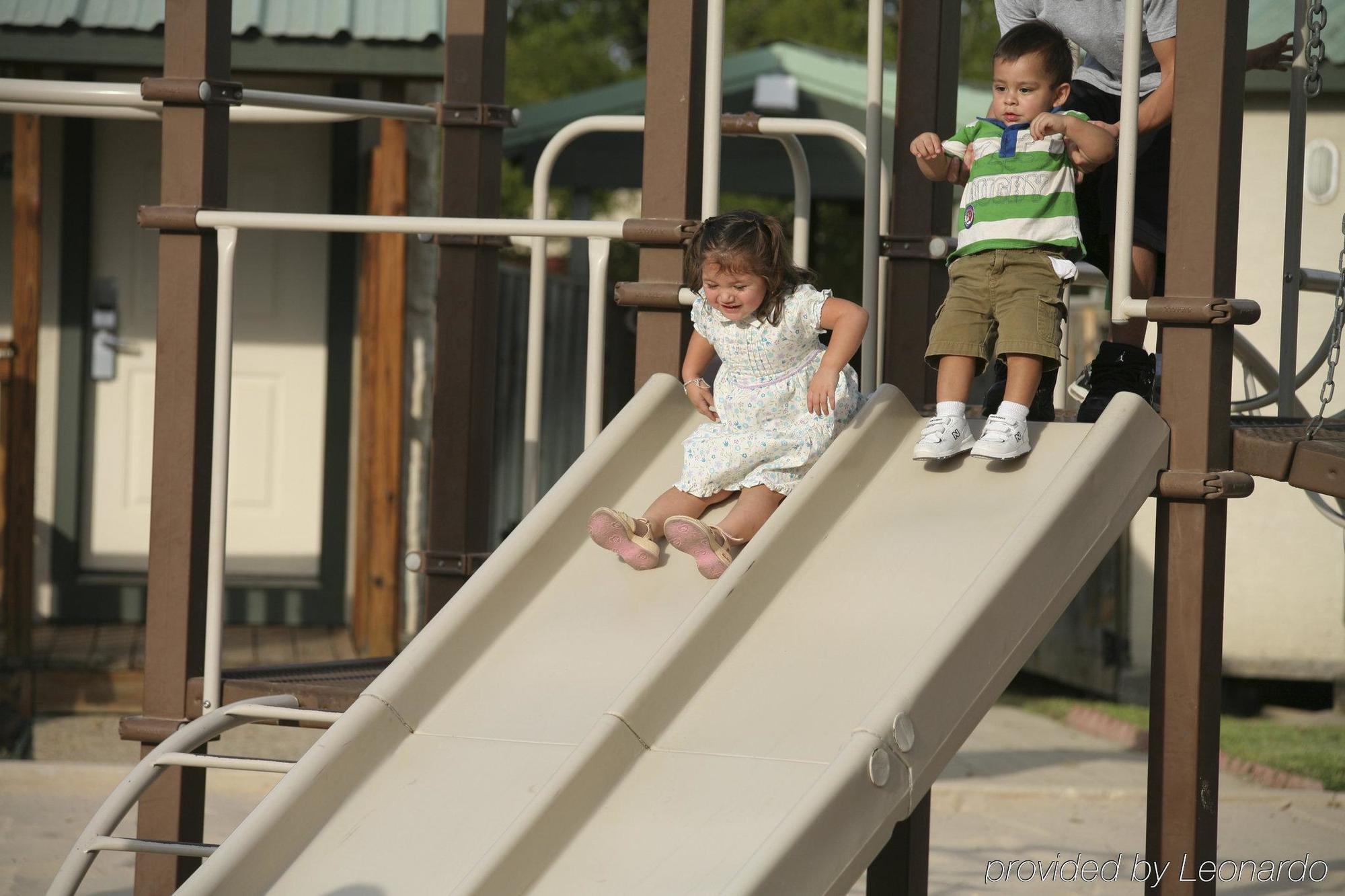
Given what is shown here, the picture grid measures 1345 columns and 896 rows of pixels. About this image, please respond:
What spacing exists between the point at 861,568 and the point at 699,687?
39cm

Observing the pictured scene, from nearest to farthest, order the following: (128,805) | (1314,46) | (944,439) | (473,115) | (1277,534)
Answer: (128,805) → (944,439) → (1314,46) → (473,115) → (1277,534)

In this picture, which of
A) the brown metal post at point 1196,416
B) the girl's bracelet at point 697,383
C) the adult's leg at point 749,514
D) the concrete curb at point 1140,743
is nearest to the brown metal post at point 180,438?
the girl's bracelet at point 697,383

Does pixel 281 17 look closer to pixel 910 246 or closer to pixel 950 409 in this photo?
pixel 910 246

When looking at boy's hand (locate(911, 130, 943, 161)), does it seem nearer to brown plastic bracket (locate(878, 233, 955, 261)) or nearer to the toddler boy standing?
the toddler boy standing

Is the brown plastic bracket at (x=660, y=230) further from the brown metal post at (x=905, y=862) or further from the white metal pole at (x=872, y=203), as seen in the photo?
the brown metal post at (x=905, y=862)

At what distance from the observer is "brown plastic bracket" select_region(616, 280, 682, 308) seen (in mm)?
3502

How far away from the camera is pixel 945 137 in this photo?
157 inches

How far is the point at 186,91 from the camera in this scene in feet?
11.6

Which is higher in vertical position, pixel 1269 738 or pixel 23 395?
pixel 23 395

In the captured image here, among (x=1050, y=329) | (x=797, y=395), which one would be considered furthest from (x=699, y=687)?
(x=1050, y=329)

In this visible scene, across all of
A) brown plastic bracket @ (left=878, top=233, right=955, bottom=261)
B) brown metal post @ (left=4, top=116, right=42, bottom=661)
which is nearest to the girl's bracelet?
brown plastic bracket @ (left=878, top=233, right=955, bottom=261)

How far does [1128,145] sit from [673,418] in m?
1.13

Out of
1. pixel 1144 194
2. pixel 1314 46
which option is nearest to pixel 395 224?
pixel 1144 194

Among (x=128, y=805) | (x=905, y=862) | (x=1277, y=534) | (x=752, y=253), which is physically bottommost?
(x=905, y=862)
